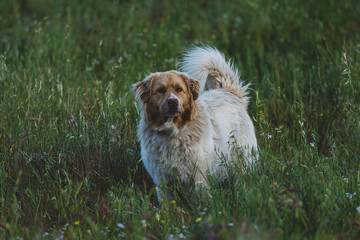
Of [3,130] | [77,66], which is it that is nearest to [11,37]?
[77,66]

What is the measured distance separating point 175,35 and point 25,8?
149 inches

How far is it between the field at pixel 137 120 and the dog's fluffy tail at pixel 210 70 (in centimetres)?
28

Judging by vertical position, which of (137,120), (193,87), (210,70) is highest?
(210,70)

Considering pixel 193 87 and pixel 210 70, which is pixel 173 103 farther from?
pixel 210 70

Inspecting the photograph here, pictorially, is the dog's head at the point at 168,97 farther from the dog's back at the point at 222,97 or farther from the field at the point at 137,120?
the field at the point at 137,120

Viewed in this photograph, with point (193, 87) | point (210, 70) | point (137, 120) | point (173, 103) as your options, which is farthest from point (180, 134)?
point (210, 70)

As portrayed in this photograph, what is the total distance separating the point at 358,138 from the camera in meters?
4.14

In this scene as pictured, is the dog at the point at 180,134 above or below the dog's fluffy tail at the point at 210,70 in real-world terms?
below

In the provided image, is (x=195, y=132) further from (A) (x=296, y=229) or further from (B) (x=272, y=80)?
(B) (x=272, y=80)

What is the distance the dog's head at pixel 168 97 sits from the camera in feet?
13.0

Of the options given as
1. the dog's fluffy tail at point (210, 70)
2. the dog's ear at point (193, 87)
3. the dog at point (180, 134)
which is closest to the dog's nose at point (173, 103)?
the dog at point (180, 134)

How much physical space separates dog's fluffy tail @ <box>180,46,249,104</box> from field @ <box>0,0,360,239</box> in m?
0.28

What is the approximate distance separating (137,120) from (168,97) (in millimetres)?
917

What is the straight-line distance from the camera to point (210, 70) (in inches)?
196
